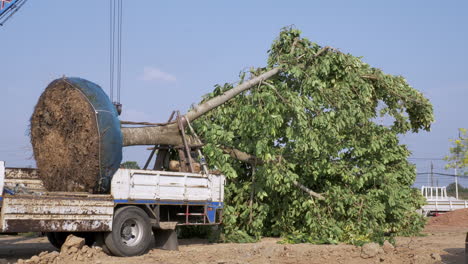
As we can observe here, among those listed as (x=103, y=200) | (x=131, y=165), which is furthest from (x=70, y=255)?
(x=131, y=165)

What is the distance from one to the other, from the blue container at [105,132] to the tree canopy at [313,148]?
274 cm

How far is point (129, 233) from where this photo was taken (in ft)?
37.6

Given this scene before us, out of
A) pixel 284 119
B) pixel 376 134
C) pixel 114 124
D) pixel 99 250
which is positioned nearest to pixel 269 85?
pixel 284 119

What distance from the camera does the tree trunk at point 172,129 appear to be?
43.2 feet

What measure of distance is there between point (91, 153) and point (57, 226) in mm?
1806

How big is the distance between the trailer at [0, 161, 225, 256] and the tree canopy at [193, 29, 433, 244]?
60.4 inches

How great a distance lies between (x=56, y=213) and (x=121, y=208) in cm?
139

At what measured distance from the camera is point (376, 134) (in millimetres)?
15852

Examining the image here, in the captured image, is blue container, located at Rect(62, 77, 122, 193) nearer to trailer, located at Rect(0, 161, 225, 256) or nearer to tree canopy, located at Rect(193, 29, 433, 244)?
trailer, located at Rect(0, 161, 225, 256)

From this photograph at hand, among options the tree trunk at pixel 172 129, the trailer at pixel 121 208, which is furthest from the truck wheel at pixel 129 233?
the tree trunk at pixel 172 129

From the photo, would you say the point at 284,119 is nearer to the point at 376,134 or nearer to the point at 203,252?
the point at 376,134

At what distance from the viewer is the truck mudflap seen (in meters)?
9.63

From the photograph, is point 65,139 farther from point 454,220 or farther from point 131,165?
point 454,220

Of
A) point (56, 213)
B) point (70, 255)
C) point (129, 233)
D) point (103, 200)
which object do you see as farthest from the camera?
point (129, 233)
